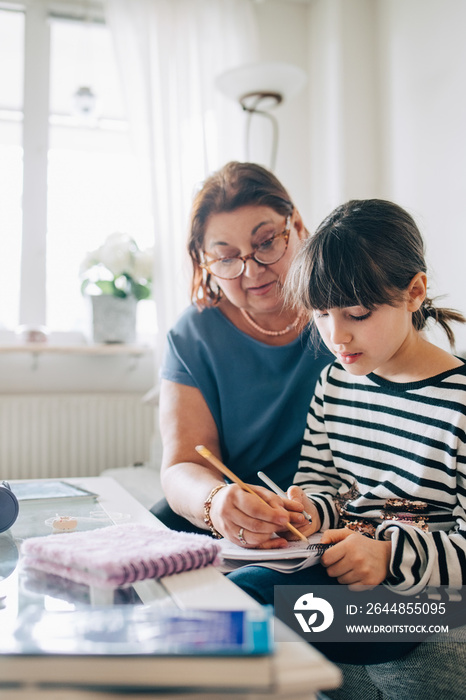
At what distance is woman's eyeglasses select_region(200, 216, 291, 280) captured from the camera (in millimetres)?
1257

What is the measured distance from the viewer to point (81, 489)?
1.11 m

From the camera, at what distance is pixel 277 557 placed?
75cm

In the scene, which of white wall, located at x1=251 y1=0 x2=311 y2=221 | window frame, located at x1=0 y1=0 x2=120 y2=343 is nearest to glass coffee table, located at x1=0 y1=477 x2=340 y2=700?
window frame, located at x1=0 y1=0 x2=120 y2=343

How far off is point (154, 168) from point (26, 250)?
705 mm

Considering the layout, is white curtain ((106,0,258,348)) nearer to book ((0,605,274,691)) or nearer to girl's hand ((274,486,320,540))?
girl's hand ((274,486,320,540))

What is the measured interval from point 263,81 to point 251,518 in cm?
204

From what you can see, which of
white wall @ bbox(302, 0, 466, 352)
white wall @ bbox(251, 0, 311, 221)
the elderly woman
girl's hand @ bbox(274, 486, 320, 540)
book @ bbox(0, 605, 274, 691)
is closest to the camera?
book @ bbox(0, 605, 274, 691)

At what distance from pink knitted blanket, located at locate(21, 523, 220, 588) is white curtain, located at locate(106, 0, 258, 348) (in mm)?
2072

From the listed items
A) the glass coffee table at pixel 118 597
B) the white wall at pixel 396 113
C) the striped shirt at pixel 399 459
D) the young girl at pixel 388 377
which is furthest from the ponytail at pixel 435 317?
the white wall at pixel 396 113

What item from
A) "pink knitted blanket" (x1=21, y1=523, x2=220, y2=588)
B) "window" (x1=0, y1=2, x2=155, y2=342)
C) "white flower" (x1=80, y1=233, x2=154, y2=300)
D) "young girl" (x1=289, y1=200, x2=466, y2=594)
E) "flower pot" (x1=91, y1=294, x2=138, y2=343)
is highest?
"window" (x1=0, y1=2, x2=155, y2=342)

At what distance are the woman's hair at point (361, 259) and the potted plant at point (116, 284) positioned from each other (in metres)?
1.77

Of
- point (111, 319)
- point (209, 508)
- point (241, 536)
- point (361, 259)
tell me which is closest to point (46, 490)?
point (209, 508)

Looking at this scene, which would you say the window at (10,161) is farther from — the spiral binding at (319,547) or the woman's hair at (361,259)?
the spiral binding at (319,547)

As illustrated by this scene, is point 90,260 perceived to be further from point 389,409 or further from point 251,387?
point 389,409
